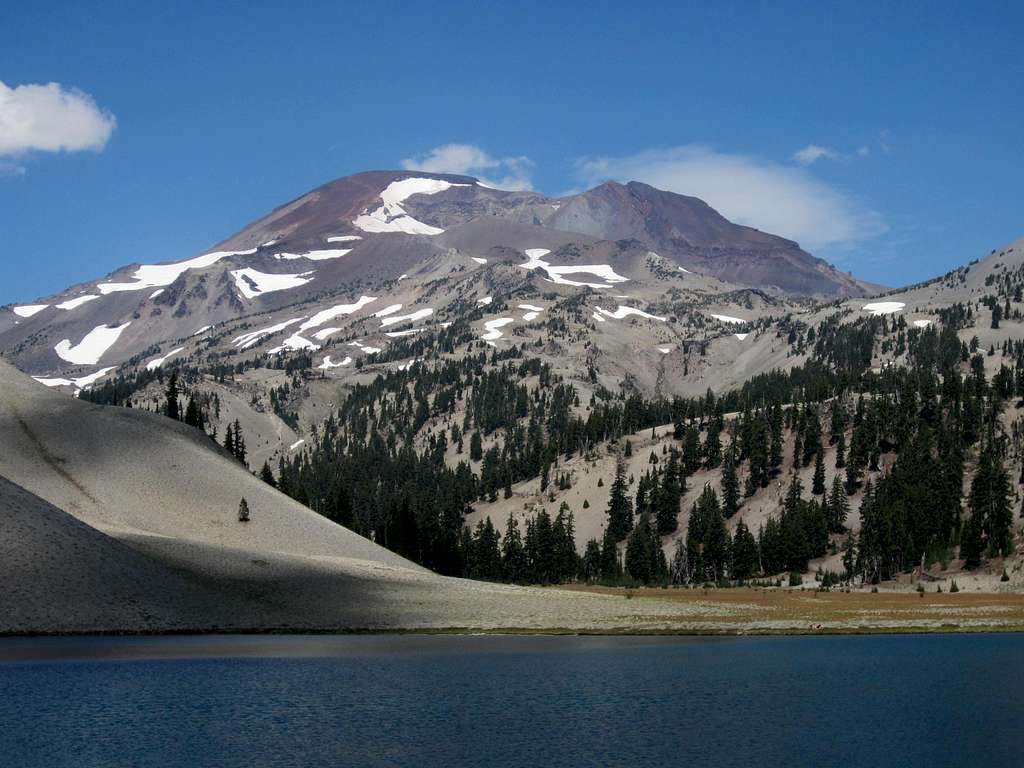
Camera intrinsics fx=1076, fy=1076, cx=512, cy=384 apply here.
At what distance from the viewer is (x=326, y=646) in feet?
279

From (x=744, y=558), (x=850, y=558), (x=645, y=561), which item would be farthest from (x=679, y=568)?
(x=850, y=558)

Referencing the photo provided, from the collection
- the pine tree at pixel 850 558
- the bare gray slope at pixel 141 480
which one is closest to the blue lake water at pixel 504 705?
the bare gray slope at pixel 141 480

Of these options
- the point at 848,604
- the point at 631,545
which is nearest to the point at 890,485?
the point at 631,545

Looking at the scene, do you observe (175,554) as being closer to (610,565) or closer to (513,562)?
(513,562)

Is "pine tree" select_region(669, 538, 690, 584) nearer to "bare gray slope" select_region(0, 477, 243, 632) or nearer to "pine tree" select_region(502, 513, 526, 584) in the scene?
"pine tree" select_region(502, 513, 526, 584)

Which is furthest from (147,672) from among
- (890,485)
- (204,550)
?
(890,485)

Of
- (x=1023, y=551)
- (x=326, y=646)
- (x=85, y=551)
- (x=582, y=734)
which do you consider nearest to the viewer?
(x=582, y=734)

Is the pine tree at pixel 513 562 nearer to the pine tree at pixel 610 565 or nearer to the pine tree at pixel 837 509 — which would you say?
the pine tree at pixel 610 565

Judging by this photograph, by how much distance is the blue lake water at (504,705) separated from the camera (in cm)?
4434

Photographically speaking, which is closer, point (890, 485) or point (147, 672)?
point (147, 672)

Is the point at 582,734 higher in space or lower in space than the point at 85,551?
lower

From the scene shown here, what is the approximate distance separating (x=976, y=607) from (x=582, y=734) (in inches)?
3392

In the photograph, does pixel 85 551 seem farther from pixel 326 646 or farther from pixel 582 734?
pixel 582 734

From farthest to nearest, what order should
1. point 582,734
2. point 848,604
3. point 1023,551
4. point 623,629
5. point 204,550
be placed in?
point 1023,551 < point 848,604 < point 204,550 < point 623,629 < point 582,734
